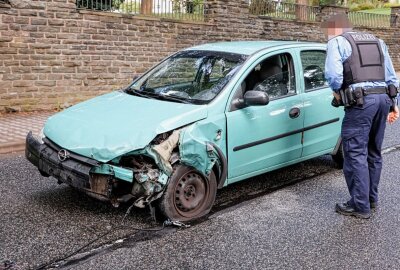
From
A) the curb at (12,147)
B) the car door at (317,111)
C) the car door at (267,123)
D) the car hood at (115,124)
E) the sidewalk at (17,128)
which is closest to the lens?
the car hood at (115,124)

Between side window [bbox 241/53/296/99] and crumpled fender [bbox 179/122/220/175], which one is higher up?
side window [bbox 241/53/296/99]

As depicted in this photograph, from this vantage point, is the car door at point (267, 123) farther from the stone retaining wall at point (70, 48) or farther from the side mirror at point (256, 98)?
the stone retaining wall at point (70, 48)

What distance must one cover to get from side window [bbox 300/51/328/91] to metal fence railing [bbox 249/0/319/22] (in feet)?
27.3

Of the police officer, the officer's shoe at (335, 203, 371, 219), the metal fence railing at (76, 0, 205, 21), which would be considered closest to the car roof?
the police officer

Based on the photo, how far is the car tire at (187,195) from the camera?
4281 millimetres

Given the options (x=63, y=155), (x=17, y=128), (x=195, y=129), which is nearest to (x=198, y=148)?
(x=195, y=129)

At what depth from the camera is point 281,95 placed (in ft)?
17.5

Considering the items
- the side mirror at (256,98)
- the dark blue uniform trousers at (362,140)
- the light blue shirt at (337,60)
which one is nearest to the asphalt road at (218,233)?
the dark blue uniform trousers at (362,140)

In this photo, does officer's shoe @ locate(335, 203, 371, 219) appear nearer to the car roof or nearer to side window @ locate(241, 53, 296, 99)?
side window @ locate(241, 53, 296, 99)

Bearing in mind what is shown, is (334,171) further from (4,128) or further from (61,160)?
(4,128)

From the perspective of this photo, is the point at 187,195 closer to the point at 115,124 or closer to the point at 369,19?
the point at 115,124

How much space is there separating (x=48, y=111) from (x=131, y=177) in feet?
20.9

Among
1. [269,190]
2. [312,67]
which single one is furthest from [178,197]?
[312,67]

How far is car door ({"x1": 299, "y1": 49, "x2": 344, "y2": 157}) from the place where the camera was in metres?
5.59
